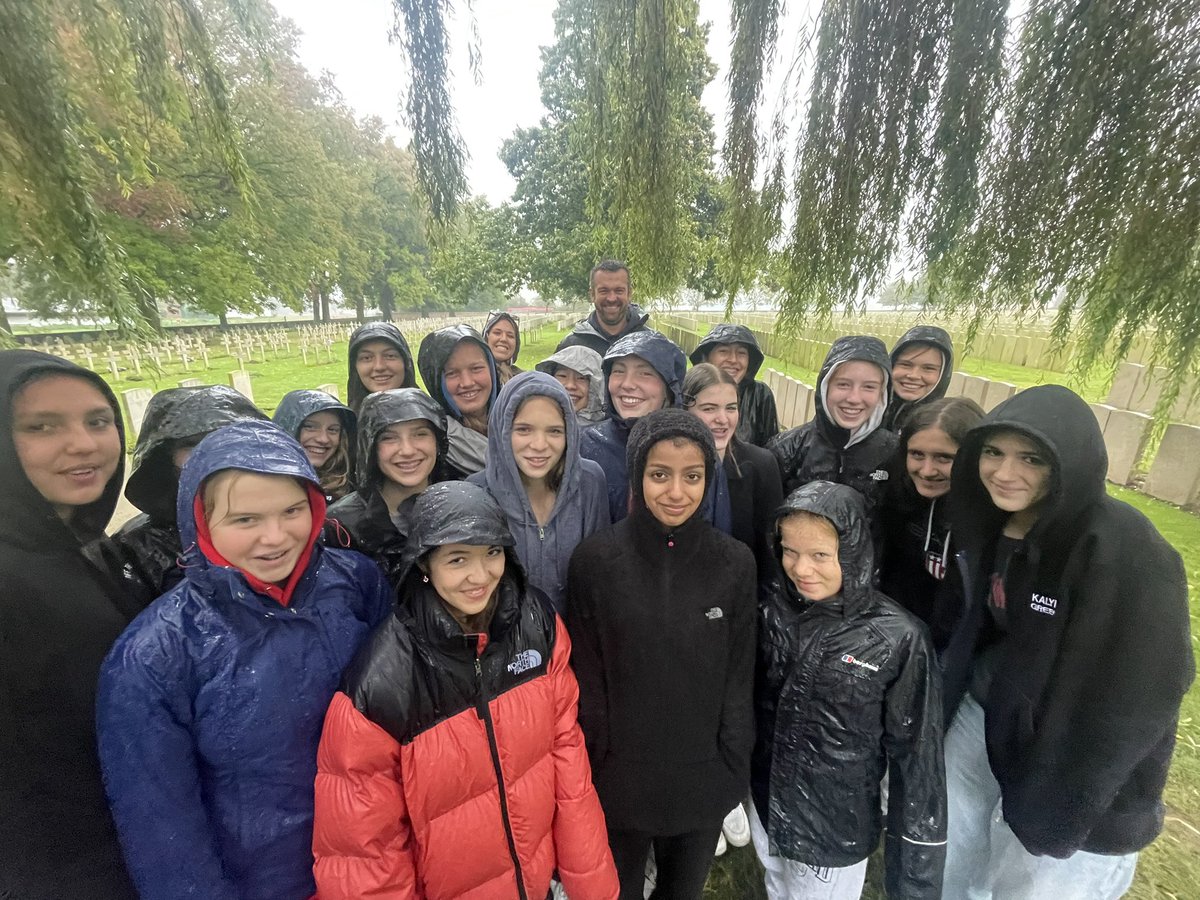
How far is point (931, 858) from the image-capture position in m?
1.76

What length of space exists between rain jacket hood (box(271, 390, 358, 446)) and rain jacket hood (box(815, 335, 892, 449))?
312 centimetres

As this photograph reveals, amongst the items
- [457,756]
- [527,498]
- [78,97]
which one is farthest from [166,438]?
[457,756]

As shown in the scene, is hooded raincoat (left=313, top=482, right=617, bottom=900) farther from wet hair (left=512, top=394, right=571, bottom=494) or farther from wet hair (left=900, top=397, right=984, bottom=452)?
wet hair (left=900, top=397, right=984, bottom=452)

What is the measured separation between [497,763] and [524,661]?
33 cm

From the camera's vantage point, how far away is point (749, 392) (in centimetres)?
421

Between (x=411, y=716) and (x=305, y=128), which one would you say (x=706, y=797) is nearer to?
(x=411, y=716)

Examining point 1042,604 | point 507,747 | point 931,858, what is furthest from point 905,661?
point 507,747

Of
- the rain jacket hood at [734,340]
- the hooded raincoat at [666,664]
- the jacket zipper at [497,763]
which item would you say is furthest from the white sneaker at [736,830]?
the rain jacket hood at [734,340]

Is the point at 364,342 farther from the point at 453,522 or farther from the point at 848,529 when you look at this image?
the point at 848,529

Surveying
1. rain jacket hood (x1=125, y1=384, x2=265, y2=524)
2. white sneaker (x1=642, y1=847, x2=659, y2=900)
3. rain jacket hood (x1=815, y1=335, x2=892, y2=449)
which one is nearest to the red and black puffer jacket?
white sneaker (x1=642, y1=847, x2=659, y2=900)

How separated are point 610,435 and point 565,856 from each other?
207 centimetres

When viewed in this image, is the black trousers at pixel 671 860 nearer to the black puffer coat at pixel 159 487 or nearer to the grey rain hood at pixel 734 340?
the black puffer coat at pixel 159 487

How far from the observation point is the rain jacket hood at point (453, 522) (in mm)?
1602

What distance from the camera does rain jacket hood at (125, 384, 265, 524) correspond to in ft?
6.39
